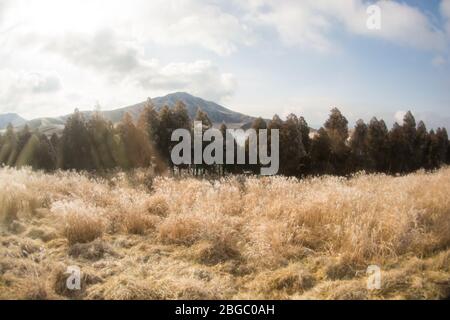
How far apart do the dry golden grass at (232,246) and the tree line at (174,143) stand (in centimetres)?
1008

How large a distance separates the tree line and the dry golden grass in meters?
10.1

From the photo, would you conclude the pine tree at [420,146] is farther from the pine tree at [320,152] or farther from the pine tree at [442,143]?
the pine tree at [320,152]

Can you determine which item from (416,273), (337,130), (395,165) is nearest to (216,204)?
(416,273)

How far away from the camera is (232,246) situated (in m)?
4.74

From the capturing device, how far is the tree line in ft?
60.8

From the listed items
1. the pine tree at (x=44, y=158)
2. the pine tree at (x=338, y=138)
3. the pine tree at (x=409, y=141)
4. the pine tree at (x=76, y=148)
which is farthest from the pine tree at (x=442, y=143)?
the pine tree at (x=44, y=158)

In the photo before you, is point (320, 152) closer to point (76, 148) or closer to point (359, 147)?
point (359, 147)

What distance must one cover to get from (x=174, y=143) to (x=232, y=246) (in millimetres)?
13871

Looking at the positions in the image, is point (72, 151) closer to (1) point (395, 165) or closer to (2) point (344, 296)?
(2) point (344, 296)

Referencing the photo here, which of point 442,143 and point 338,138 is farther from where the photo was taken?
point 442,143

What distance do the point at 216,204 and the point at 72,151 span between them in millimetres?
15577

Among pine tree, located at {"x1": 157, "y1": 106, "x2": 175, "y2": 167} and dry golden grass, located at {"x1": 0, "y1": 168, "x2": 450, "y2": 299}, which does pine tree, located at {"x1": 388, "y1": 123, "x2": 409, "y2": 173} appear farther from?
dry golden grass, located at {"x1": 0, "y1": 168, "x2": 450, "y2": 299}

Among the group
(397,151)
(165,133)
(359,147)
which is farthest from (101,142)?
(397,151)

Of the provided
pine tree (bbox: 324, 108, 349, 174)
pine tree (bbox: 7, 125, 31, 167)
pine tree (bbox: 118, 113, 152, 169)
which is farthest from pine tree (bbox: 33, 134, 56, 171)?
pine tree (bbox: 324, 108, 349, 174)
